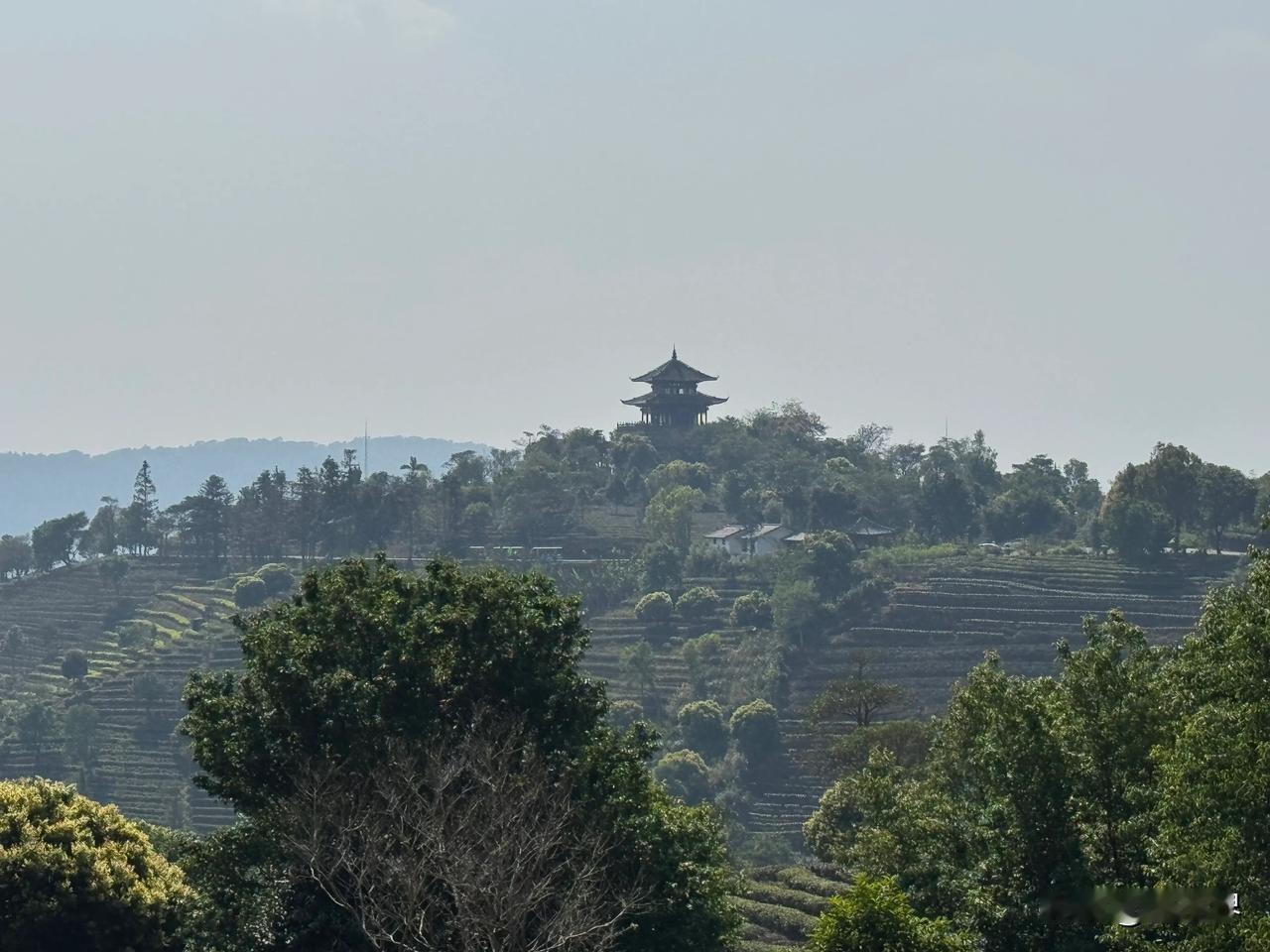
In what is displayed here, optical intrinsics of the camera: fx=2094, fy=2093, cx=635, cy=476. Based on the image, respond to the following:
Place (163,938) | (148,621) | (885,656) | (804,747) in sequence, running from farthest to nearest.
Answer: (148,621)
(885,656)
(804,747)
(163,938)

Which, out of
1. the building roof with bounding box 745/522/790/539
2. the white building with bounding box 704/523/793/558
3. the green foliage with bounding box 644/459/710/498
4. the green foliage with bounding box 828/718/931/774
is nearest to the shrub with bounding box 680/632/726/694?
the white building with bounding box 704/523/793/558

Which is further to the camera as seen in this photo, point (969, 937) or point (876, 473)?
point (876, 473)

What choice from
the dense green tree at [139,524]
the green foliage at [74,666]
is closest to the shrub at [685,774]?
the green foliage at [74,666]

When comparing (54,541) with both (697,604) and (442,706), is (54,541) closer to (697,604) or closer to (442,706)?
(697,604)

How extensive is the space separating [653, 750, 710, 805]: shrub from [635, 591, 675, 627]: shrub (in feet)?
76.4

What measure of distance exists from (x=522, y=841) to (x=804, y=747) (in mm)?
66431

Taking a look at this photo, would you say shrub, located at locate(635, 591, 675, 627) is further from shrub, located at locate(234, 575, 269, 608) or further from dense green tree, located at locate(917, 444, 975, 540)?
shrub, located at locate(234, 575, 269, 608)

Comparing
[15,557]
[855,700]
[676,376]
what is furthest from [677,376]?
[855,700]

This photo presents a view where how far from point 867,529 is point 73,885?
9495 centimetres

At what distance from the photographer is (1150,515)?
10419 cm

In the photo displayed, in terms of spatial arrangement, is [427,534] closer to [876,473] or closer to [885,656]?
[876,473]

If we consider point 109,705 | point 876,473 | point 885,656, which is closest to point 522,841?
point 885,656

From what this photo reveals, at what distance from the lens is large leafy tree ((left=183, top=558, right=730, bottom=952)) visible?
3138cm

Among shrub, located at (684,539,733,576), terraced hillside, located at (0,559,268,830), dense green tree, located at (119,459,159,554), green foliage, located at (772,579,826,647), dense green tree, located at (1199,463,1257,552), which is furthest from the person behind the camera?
dense green tree, located at (119,459,159,554)
